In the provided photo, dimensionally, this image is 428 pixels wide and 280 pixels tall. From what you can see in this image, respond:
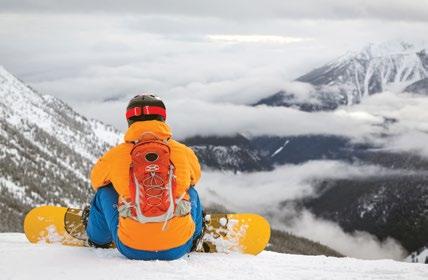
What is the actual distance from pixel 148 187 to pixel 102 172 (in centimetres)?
94

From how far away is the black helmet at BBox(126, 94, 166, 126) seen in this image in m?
8.90

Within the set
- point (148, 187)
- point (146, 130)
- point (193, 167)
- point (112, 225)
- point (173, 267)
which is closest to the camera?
point (173, 267)

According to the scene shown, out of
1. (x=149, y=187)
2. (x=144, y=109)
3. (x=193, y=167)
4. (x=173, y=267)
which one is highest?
(x=144, y=109)

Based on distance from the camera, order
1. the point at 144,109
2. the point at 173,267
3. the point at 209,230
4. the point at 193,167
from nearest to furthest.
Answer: the point at 173,267 < the point at 144,109 < the point at 193,167 < the point at 209,230

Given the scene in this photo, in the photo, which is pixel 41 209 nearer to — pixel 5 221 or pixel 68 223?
pixel 68 223

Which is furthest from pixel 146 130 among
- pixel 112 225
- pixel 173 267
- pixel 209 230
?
pixel 209 230

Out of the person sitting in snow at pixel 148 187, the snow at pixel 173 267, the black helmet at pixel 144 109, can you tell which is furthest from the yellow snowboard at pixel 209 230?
the black helmet at pixel 144 109

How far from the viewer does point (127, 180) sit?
862cm

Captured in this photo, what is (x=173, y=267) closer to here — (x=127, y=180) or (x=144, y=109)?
(x=127, y=180)

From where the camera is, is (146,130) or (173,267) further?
(146,130)

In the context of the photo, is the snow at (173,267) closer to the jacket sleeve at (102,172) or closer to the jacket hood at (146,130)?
the jacket sleeve at (102,172)

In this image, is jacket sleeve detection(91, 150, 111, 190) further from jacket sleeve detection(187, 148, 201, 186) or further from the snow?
jacket sleeve detection(187, 148, 201, 186)

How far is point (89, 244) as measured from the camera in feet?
32.7

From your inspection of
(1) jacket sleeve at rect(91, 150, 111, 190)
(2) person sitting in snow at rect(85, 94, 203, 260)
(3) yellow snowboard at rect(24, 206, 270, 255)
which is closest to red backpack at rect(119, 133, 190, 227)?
(2) person sitting in snow at rect(85, 94, 203, 260)
